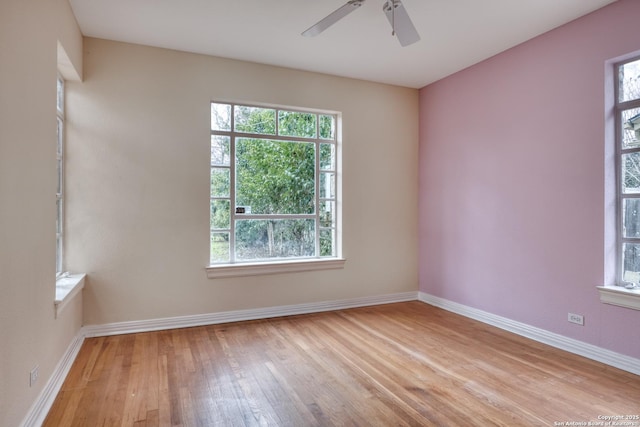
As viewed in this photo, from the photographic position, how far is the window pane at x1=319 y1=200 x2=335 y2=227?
462 cm

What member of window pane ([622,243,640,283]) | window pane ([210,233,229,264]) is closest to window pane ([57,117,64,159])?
window pane ([210,233,229,264])

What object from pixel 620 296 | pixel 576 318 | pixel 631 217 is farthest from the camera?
pixel 576 318

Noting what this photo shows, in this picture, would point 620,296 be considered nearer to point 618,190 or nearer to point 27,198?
point 618,190

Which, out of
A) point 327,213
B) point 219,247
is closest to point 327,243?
point 327,213

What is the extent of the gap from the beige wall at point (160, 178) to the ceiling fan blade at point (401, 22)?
1871 mm

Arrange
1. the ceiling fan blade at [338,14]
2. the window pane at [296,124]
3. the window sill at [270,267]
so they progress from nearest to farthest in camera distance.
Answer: the ceiling fan blade at [338,14], the window sill at [270,267], the window pane at [296,124]

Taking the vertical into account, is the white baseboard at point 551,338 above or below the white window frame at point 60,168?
below

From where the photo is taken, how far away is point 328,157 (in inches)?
183

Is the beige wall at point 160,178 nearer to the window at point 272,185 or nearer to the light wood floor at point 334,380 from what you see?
the window at point 272,185

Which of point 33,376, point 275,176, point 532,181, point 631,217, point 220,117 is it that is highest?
point 220,117

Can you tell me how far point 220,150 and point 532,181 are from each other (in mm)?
3184

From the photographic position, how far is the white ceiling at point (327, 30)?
9.62ft

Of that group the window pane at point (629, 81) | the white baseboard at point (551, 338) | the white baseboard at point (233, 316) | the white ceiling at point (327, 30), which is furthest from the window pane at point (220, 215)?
the window pane at point (629, 81)

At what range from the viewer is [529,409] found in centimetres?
227
